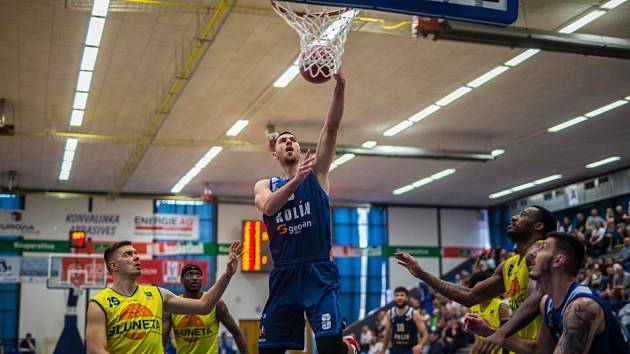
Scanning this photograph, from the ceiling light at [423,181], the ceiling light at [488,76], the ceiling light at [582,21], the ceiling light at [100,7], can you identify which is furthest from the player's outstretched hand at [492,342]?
the ceiling light at [423,181]

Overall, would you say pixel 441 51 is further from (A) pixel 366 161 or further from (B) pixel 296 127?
(A) pixel 366 161

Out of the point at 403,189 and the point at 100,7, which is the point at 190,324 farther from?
the point at 403,189

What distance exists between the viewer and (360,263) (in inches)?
1389

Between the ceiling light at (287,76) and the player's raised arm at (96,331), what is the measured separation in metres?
11.7

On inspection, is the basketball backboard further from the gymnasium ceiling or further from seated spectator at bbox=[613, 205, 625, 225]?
seated spectator at bbox=[613, 205, 625, 225]

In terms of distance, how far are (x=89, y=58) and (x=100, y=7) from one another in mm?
2842

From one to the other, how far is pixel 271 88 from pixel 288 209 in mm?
13238

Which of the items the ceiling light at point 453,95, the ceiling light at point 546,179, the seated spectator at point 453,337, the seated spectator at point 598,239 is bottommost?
the seated spectator at point 453,337

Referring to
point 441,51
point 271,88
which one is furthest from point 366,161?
point 441,51

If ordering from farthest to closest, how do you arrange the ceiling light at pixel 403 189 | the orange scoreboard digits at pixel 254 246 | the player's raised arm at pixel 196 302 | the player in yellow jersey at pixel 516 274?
the ceiling light at pixel 403 189, the orange scoreboard digits at pixel 254 246, the player's raised arm at pixel 196 302, the player in yellow jersey at pixel 516 274

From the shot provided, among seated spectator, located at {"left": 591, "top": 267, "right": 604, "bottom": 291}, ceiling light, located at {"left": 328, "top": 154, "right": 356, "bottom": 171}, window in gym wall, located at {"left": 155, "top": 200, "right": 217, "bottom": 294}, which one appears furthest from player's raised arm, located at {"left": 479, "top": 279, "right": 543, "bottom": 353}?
window in gym wall, located at {"left": 155, "top": 200, "right": 217, "bottom": 294}

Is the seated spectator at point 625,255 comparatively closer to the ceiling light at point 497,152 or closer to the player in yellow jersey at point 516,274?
the ceiling light at point 497,152

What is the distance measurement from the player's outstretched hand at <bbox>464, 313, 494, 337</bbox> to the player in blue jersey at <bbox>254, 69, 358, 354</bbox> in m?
1.07

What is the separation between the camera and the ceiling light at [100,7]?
14.5 m
